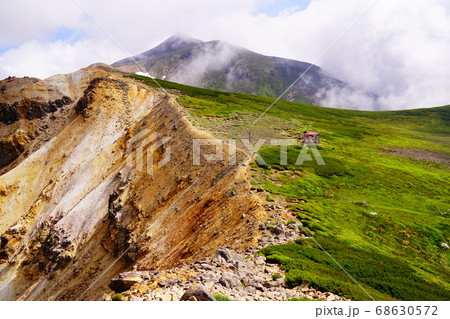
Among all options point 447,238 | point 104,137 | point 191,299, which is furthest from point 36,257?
point 447,238

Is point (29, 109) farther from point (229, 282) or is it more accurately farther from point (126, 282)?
point (229, 282)

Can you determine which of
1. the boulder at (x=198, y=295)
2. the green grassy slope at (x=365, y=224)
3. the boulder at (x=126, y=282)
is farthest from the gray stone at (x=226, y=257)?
the boulder at (x=198, y=295)

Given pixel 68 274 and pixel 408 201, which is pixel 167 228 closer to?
pixel 68 274

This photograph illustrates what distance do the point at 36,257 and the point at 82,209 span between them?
11642 millimetres

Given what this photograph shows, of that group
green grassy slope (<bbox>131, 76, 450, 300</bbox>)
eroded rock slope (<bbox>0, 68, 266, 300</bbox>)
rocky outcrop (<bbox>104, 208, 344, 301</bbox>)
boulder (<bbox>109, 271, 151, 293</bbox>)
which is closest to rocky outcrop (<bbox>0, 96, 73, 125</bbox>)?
eroded rock slope (<bbox>0, 68, 266, 300</bbox>)

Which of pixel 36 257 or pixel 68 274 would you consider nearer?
pixel 68 274

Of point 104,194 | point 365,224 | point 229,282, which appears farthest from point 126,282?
point 104,194

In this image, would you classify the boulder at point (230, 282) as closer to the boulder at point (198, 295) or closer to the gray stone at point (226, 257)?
the gray stone at point (226, 257)

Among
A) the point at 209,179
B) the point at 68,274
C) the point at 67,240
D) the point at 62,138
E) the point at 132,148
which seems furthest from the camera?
the point at 62,138

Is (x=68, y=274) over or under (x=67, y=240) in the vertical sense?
under

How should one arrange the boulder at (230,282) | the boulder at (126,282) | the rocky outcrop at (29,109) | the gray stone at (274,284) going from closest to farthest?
the boulder at (230,282), the gray stone at (274,284), the boulder at (126,282), the rocky outcrop at (29,109)

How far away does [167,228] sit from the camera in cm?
3170

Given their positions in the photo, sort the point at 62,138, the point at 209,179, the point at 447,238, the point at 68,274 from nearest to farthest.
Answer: the point at 447,238, the point at 209,179, the point at 68,274, the point at 62,138

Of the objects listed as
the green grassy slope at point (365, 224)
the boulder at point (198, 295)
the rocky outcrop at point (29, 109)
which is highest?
the rocky outcrop at point (29, 109)
